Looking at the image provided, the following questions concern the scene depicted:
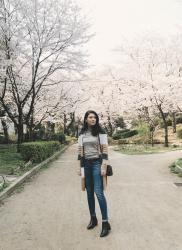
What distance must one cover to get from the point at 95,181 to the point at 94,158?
1.11ft

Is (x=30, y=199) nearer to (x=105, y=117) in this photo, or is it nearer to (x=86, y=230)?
(x=86, y=230)

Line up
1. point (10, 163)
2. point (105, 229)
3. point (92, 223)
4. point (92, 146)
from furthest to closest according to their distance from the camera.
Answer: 1. point (10, 163)
2. point (92, 223)
3. point (92, 146)
4. point (105, 229)

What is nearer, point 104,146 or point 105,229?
point 105,229

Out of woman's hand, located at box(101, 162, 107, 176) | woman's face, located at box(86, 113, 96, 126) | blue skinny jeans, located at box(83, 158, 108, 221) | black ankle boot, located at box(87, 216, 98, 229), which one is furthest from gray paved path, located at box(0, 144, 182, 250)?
woman's face, located at box(86, 113, 96, 126)

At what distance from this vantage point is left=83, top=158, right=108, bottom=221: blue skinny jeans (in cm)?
542

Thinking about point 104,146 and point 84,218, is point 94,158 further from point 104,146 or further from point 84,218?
point 84,218

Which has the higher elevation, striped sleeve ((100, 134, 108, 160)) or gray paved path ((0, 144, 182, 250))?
striped sleeve ((100, 134, 108, 160))

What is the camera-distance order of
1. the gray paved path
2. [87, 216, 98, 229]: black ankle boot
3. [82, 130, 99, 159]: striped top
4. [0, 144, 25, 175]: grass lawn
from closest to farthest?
the gray paved path → [82, 130, 99, 159]: striped top → [87, 216, 98, 229]: black ankle boot → [0, 144, 25, 175]: grass lawn

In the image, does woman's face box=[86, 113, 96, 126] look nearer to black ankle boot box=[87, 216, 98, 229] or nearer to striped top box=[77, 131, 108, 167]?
striped top box=[77, 131, 108, 167]

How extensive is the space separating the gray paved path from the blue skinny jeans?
0.38 meters

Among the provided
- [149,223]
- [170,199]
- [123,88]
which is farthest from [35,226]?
[123,88]

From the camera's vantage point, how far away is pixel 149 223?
19.3 feet

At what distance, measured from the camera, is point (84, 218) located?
6.26 m

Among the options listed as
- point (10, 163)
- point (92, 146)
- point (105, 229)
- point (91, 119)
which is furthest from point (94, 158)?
point (10, 163)
